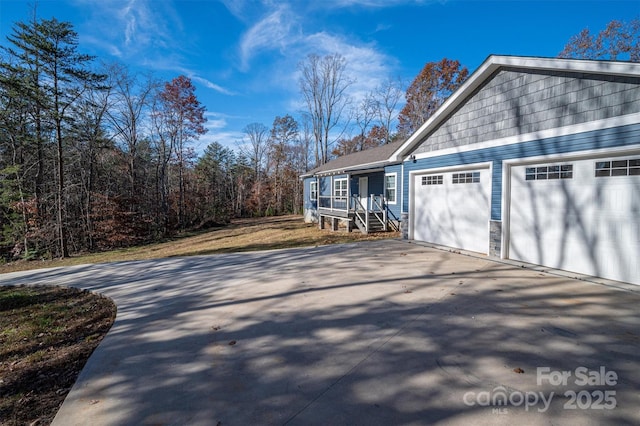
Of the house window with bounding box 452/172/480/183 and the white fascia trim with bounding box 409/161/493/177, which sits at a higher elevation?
the white fascia trim with bounding box 409/161/493/177

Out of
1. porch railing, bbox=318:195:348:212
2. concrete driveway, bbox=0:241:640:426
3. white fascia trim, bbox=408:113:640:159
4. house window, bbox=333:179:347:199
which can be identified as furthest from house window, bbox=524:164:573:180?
house window, bbox=333:179:347:199

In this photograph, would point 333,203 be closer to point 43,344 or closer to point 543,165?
point 543,165

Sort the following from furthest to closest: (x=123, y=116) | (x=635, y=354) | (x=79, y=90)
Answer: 1. (x=123, y=116)
2. (x=79, y=90)
3. (x=635, y=354)

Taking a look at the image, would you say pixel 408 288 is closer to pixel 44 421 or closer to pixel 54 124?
pixel 44 421

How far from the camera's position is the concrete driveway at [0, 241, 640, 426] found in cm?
224

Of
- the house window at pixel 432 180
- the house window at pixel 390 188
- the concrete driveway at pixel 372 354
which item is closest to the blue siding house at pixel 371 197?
the house window at pixel 390 188

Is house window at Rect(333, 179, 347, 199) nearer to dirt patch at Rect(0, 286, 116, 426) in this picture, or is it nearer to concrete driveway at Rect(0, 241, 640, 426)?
concrete driveway at Rect(0, 241, 640, 426)

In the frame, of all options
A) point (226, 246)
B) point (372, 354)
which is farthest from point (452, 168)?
point (226, 246)

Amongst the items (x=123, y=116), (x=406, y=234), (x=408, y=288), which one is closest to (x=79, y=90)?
(x=123, y=116)

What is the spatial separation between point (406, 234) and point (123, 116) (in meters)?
20.4

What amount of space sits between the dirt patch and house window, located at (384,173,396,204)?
1072 cm

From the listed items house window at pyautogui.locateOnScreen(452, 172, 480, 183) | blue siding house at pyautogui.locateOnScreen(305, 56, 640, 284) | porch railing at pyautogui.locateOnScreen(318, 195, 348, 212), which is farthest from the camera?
porch railing at pyautogui.locateOnScreen(318, 195, 348, 212)

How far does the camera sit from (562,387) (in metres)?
2.44

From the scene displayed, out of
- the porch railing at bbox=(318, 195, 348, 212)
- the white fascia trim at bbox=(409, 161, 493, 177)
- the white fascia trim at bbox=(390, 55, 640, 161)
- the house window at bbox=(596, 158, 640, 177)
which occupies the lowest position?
the porch railing at bbox=(318, 195, 348, 212)
